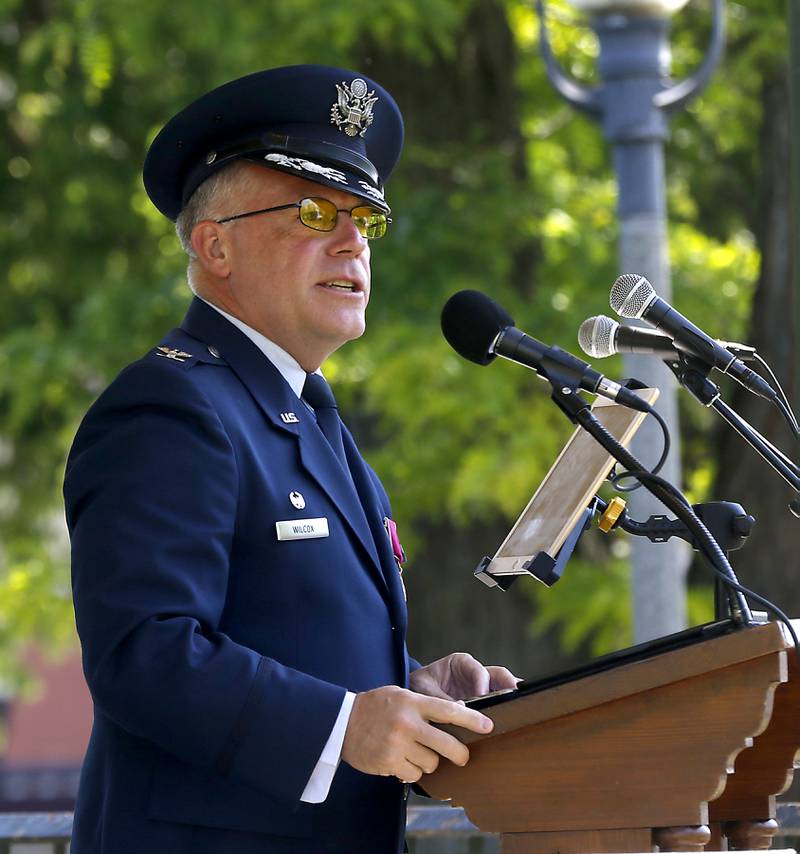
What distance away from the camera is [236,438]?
2.37 meters

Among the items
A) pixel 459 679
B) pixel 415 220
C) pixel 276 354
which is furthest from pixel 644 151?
pixel 459 679

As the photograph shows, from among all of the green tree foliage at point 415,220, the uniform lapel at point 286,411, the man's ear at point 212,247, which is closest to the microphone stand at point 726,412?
the uniform lapel at point 286,411

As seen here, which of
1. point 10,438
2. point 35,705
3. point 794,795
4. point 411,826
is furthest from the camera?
point 35,705

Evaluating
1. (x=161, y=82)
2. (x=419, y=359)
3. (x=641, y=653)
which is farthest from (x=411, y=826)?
(x=161, y=82)

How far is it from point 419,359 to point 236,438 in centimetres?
406

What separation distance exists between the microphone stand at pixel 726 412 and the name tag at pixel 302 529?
57 cm

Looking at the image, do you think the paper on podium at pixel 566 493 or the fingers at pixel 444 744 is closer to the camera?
the fingers at pixel 444 744

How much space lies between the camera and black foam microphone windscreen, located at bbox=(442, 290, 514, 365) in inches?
89.7

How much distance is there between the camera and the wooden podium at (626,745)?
187 centimetres

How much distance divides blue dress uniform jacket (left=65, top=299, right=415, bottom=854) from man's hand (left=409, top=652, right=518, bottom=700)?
0.33 ft

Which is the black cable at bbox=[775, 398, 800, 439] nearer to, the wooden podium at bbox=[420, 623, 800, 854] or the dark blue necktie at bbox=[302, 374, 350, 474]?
the wooden podium at bbox=[420, 623, 800, 854]

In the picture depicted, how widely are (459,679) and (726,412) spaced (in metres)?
0.66

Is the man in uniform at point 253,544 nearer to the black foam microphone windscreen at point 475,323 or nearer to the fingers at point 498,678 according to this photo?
the fingers at point 498,678

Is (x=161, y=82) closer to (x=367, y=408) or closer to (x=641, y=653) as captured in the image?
(x=367, y=408)
